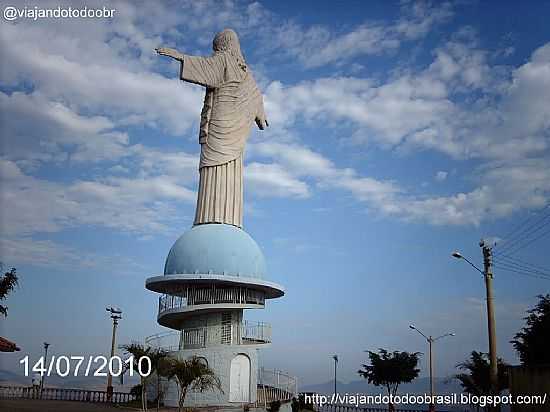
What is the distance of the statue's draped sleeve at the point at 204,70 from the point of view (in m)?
34.5

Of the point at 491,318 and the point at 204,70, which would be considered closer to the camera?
the point at 491,318

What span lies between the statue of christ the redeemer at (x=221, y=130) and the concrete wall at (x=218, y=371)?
7180mm

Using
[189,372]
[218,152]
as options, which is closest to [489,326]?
[189,372]

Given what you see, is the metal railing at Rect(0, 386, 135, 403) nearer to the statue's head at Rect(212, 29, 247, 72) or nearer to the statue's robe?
the statue's robe

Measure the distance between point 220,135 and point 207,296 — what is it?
9.19 meters

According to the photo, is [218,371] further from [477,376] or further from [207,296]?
[477,376]

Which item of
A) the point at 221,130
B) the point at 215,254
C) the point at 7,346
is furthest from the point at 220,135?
the point at 7,346

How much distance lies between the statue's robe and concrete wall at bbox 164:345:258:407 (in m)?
7.19

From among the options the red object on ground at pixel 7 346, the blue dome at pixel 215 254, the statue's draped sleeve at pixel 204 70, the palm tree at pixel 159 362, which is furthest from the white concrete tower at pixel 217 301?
the red object on ground at pixel 7 346

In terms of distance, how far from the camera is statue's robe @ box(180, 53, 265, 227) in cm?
3459

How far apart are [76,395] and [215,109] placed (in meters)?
19.4

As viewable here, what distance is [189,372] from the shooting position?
76.0 ft

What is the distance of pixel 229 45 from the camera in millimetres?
37000

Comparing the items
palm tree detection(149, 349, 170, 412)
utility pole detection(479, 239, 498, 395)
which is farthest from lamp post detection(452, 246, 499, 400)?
palm tree detection(149, 349, 170, 412)
